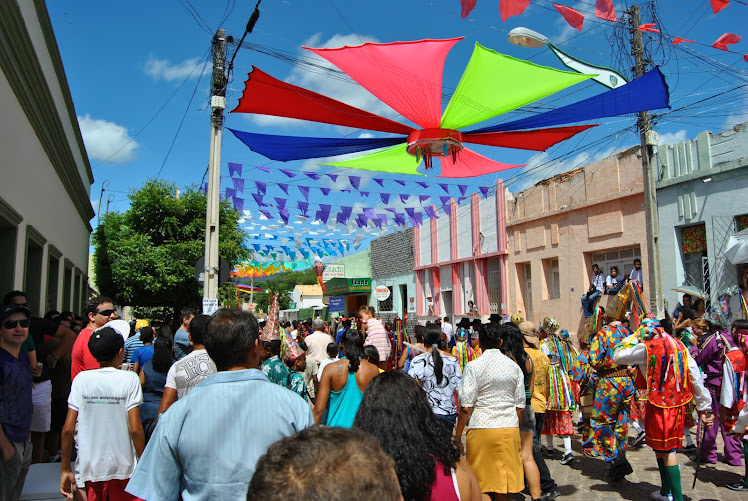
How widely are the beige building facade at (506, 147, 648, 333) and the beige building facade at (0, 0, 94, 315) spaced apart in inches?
509

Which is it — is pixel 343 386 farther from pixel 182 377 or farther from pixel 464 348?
pixel 464 348

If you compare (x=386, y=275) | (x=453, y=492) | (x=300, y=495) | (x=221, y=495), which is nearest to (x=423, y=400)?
(x=453, y=492)

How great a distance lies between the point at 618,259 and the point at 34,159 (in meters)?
13.6

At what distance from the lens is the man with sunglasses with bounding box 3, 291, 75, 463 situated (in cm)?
568

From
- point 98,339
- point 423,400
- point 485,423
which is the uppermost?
point 98,339

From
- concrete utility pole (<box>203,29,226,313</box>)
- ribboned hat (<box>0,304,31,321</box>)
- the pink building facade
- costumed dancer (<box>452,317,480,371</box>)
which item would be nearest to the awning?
the pink building facade

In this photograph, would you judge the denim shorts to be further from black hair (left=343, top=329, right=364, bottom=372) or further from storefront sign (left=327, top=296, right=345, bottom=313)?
storefront sign (left=327, top=296, right=345, bottom=313)

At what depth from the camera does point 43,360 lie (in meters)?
6.14

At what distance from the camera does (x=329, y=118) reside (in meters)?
8.46

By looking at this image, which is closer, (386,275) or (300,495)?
(300,495)

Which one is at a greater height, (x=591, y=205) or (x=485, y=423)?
(x=591, y=205)

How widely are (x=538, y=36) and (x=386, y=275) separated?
2254 centimetres

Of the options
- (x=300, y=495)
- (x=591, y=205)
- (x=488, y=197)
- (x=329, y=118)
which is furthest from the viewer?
(x=488, y=197)

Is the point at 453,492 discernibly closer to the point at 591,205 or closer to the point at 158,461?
the point at 158,461
